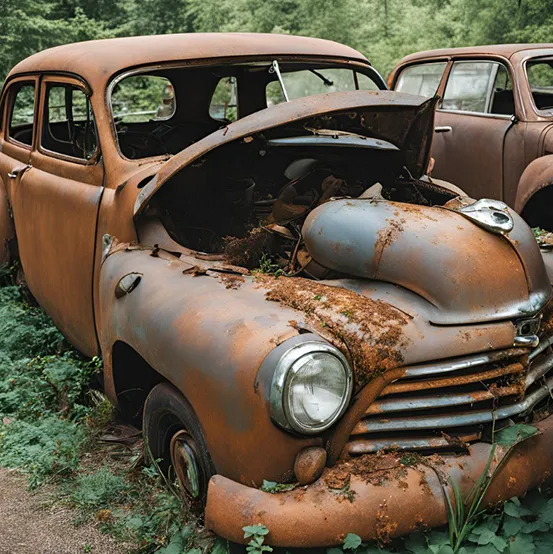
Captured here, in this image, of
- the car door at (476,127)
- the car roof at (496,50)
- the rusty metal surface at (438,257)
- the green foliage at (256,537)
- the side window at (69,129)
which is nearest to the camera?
the green foliage at (256,537)

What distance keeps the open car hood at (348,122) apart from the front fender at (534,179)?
87.4 inches

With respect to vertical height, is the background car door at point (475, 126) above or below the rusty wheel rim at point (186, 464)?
above

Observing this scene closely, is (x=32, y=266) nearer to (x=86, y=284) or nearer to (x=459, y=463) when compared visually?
(x=86, y=284)

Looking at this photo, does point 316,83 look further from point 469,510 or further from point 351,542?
point 351,542

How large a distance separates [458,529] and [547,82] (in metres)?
9.39

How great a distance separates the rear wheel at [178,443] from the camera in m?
2.54

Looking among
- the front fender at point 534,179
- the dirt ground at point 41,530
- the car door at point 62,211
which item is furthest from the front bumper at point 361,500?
the front fender at point 534,179

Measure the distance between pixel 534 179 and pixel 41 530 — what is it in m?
4.33

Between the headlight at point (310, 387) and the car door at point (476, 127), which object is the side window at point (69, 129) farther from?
the car door at point (476, 127)

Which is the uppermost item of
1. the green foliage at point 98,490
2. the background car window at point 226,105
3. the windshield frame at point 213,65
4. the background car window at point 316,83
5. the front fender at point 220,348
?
the windshield frame at point 213,65

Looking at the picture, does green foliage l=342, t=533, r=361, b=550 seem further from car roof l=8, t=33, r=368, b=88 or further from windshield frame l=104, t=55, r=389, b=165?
car roof l=8, t=33, r=368, b=88

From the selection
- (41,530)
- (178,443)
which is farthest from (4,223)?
(178,443)

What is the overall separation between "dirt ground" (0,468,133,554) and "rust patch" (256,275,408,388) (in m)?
1.07

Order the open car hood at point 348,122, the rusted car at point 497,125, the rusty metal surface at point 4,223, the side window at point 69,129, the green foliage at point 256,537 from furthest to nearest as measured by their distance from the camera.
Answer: the rusted car at point 497,125 < the rusty metal surface at point 4,223 < the side window at point 69,129 < the open car hood at point 348,122 < the green foliage at point 256,537
